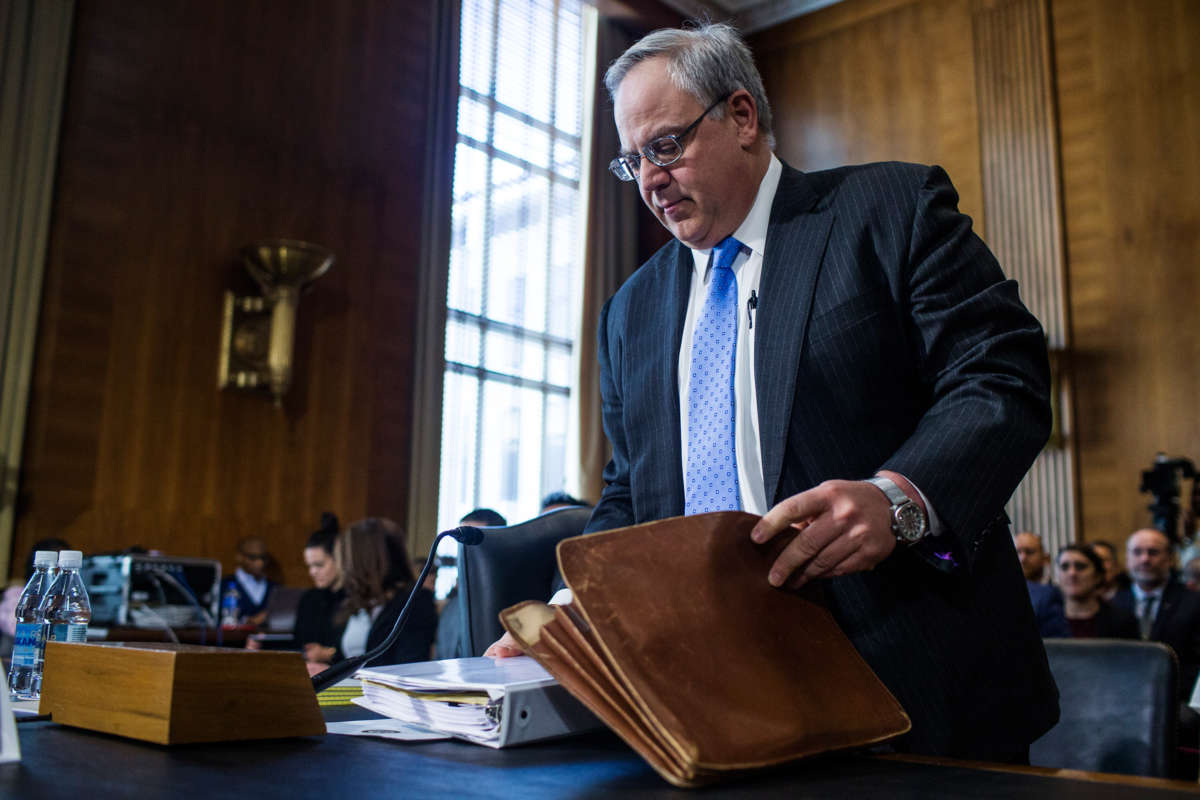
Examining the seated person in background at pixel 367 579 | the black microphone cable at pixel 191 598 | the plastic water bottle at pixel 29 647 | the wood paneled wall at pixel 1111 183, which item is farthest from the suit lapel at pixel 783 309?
the wood paneled wall at pixel 1111 183

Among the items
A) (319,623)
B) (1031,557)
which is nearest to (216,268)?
(319,623)

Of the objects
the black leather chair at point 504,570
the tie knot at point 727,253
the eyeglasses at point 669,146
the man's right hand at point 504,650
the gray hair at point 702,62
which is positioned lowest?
the man's right hand at point 504,650

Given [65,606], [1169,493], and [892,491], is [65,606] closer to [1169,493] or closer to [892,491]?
[892,491]

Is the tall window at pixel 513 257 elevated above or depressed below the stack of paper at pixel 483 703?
above

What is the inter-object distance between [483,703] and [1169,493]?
22.4ft

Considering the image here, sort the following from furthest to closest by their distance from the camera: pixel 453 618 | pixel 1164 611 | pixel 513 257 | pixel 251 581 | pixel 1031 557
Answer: pixel 513 257, pixel 251 581, pixel 1031 557, pixel 1164 611, pixel 453 618

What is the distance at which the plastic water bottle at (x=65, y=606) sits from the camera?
5.41ft

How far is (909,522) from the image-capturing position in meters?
1.03

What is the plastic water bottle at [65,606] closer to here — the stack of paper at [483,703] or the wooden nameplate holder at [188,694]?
the wooden nameplate holder at [188,694]

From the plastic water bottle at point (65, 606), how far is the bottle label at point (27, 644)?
40mm

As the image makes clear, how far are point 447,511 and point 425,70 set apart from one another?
10.9ft

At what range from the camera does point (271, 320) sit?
22.2 ft

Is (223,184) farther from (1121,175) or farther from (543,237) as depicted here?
(1121,175)

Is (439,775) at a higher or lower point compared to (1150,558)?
lower
